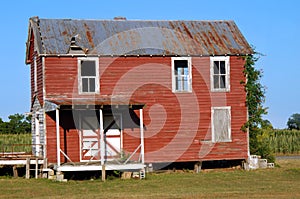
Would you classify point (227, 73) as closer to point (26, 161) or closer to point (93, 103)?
point (93, 103)

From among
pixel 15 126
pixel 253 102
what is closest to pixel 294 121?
Result: pixel 15 126

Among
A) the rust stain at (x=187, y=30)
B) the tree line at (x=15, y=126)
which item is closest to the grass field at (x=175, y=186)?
the rust stain at (x=187, y=30)

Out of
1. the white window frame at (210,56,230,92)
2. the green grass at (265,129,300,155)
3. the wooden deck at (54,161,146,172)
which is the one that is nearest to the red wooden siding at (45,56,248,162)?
the white window frame at (210,56,230,92)

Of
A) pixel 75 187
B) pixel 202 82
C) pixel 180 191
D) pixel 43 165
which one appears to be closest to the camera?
pixel 180 191

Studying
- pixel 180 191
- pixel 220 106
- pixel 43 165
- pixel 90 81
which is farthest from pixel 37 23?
pixel 180 191

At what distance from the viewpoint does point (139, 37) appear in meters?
34.2

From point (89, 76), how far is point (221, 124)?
23.1 ft

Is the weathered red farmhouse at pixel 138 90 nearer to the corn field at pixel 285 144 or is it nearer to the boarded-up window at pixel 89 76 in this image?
the boarded-up window at pixel 89 76

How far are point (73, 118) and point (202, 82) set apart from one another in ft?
21.9

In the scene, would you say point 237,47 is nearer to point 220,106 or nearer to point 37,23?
point 220,106

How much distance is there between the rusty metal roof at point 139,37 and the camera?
108 ft

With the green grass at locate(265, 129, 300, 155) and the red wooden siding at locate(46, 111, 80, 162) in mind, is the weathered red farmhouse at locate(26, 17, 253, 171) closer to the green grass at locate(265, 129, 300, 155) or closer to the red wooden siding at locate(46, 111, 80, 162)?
the red wooden siding at locate(46, 111, 80, 162)

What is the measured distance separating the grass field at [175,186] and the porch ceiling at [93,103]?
3.26m

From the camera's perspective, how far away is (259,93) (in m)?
34.8
